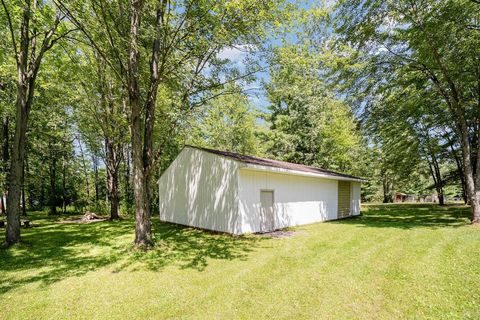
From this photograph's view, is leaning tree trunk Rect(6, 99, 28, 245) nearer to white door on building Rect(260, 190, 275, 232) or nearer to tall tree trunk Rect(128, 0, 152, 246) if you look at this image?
tall tree trunk Rect(128, 0, 152, 246)

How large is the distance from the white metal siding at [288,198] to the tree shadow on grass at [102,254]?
1.10 m

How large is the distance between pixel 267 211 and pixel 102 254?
5.75 m

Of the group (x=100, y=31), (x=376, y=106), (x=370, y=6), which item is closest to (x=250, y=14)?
(x=100, y=31)

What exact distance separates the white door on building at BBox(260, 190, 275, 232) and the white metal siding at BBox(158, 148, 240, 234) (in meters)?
1.34

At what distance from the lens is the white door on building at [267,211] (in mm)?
9688

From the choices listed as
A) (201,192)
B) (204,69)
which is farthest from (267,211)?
(204,69)

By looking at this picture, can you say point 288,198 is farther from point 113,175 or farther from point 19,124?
point 113,175

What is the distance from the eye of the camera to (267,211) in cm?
987

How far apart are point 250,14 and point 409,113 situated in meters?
10.1

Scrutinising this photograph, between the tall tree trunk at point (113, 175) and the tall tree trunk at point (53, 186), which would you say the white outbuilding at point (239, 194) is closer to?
the tall tree trunk at point (113, 175)

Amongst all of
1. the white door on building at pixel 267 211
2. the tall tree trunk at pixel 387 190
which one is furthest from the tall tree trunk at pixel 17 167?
the tall tree trunk at pixel 387 190

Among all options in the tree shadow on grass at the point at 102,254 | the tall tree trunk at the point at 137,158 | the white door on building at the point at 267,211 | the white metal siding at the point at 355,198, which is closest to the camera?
the tree shadow on grass at the point at 102,254

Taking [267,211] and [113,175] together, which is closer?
[267,211]

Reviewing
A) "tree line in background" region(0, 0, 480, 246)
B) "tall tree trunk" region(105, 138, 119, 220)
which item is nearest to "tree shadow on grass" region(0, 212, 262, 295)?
"tree line in background" region(0, 0, 480, 246)
